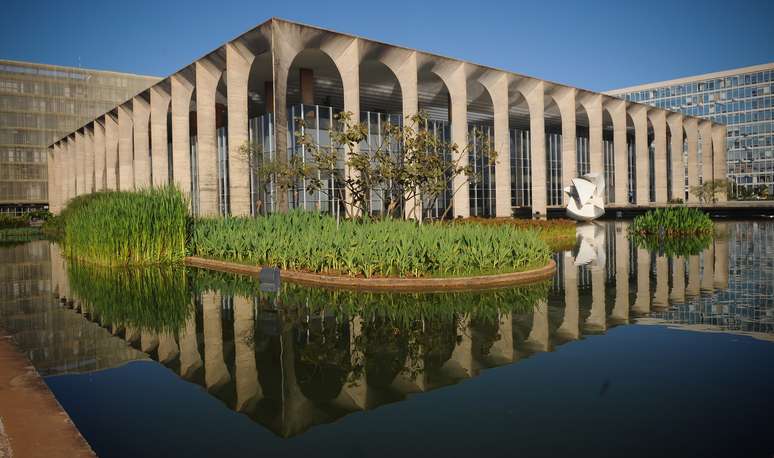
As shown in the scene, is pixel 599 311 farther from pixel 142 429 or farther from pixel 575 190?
pixel 575 190

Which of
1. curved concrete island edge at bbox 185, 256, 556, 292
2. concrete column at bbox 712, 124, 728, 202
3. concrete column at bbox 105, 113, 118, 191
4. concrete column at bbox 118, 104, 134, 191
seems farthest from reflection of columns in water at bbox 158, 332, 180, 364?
concrete column at bbox 712, 124, 728, 202

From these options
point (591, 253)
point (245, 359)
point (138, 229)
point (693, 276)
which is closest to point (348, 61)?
point (138, 229)

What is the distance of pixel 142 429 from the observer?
13.4ft

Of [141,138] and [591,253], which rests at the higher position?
[141,138]

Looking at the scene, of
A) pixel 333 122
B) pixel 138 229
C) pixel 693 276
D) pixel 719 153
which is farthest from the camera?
pixel 719 153

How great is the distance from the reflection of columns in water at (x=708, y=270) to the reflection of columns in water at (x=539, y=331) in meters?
3.62

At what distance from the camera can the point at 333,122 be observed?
111 ft

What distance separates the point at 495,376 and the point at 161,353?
3.77m

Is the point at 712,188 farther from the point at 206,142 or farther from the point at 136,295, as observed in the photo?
the point at 136,295

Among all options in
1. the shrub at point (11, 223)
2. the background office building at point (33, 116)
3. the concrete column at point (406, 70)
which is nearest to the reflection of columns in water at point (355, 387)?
the concrete column at point (406, 70)

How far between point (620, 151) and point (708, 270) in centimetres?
3584

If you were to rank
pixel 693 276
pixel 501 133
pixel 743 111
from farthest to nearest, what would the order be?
pixel 743 111
pixel 501 133
pixel 693 276

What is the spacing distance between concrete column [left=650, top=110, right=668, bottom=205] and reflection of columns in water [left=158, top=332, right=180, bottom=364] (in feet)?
173

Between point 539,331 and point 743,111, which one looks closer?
point 539,331
